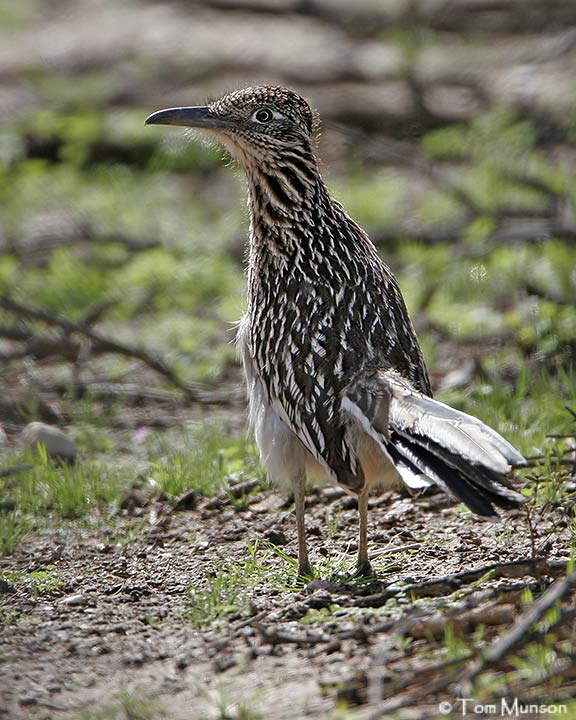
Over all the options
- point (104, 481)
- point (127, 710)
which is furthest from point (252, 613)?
point (104, 481)

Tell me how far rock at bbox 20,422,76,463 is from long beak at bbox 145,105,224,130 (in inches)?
83.1

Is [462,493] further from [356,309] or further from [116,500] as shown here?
[116,500]

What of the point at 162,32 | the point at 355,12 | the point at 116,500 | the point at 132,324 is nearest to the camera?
the point at 116,500

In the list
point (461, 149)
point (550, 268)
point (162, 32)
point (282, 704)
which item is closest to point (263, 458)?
point (282, 704)

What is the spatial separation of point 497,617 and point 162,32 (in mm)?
12879

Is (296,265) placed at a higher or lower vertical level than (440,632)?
higher

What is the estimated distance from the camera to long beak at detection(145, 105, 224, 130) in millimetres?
5910

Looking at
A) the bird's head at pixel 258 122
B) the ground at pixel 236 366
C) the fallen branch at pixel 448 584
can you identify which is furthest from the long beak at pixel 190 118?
the fallen branch at pixel 448 584

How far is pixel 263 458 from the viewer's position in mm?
5523

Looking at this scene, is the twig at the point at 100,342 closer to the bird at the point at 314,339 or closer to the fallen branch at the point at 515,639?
the bird at the point at 314,339

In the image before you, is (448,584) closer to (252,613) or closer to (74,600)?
(252,613)

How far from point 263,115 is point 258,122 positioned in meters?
0.05

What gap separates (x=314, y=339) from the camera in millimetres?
5359

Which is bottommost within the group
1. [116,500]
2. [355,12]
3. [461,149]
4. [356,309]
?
[116,500]
